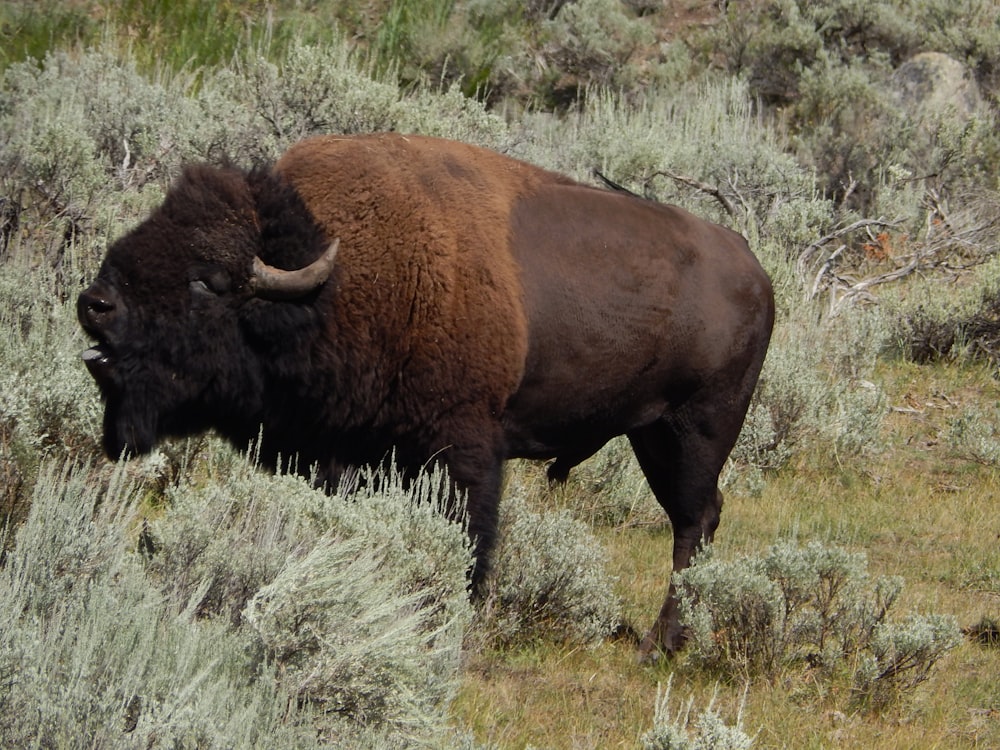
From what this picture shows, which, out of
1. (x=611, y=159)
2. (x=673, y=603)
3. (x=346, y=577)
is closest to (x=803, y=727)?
(x=673, y=603)

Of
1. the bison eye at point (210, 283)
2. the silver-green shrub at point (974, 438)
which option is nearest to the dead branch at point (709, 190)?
the silver-green shrub at point (974, 438)

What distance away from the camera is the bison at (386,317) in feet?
15.7

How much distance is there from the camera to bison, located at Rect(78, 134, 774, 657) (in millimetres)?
4789

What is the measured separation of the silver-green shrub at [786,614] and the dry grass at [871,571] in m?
0.10

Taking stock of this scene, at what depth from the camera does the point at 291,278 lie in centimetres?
477

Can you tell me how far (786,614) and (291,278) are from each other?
2.23 metres

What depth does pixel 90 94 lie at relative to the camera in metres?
9.74

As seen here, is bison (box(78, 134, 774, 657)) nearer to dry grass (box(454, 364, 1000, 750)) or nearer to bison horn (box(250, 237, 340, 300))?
bison horn (box(250, 237, 340, 300))

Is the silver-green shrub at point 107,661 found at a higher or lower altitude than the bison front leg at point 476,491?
higher

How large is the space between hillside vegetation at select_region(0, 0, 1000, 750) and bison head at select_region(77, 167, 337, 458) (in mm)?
360

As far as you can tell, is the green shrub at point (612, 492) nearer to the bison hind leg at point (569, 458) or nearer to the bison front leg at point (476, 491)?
the bison hind leg at point (569, 458)

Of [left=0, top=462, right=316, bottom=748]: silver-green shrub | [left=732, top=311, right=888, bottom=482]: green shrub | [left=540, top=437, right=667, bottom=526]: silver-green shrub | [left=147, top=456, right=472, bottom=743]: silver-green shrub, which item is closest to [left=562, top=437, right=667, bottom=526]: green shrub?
[left=540, top=437, right=667, bottom=526]: silver-green shrub

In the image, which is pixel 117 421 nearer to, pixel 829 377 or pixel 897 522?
pixel 897 522

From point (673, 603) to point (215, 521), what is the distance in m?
2.05
